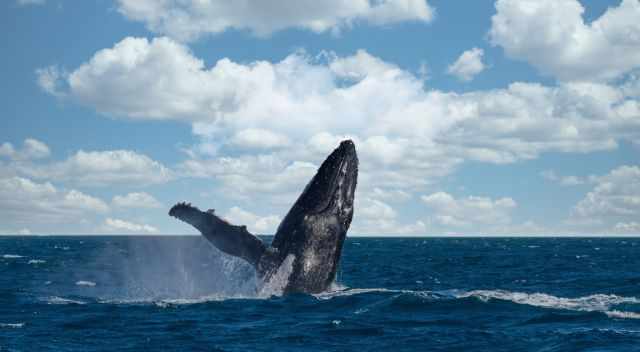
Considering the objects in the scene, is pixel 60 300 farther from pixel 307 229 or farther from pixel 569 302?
pixel 569 302

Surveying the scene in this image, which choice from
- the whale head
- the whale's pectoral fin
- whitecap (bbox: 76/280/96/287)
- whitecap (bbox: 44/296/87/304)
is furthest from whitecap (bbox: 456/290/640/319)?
whitecap (bbox: 76/280/96/287)

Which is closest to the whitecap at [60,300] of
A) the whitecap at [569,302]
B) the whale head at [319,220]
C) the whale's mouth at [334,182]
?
the whale head at [319,220]

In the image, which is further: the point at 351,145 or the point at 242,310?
the point at 351,145

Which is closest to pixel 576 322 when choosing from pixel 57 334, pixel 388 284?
pixel 57 334

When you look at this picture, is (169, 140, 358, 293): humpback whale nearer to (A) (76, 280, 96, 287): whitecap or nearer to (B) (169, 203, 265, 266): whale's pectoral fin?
(B) (169, 203, 265, 266): whale's pectoral fin

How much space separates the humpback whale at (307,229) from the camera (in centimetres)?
1714

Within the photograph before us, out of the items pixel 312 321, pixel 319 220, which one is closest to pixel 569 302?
pixel 319 220

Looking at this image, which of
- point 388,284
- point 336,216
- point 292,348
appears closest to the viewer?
point 292,348

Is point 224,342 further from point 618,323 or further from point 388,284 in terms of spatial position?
point 388,284

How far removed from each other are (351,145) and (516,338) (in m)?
6.80

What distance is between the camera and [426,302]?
18219 millimetres

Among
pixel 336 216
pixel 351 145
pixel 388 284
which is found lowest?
pixel 388 284

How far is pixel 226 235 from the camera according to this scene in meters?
17.1

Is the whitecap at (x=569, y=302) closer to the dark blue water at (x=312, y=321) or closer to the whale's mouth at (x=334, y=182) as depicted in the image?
the dark blue water at (x=312, y=321)
